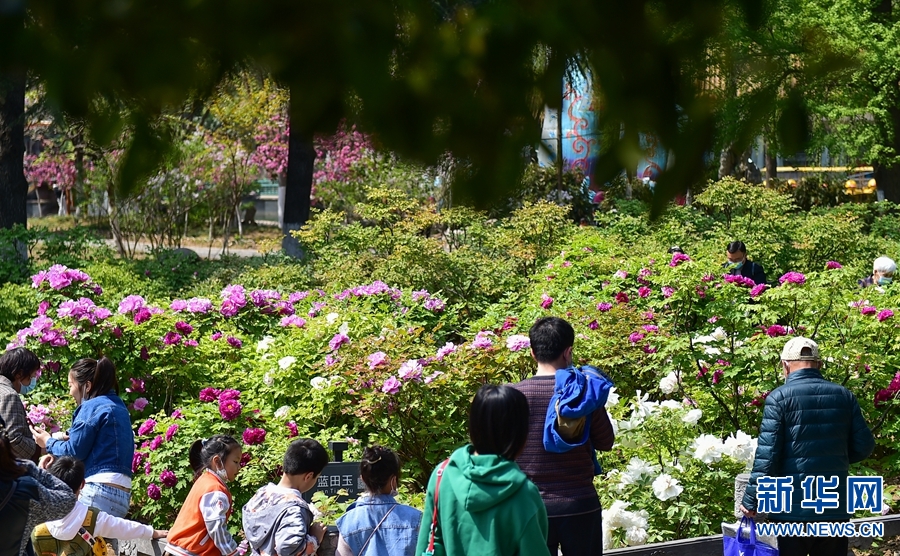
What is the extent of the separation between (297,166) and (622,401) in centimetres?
1063

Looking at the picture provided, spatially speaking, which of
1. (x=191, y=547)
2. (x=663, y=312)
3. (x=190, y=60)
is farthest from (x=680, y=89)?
(x=663, y=312)

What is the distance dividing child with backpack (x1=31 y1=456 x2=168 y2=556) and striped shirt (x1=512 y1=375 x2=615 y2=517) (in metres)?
1.97

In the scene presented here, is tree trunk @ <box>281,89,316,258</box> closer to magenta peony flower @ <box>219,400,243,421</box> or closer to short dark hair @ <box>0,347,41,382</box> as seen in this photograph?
magenta peony flower @ <box>219,400,243,421</box>

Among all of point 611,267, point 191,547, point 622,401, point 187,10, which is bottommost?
point 191,547

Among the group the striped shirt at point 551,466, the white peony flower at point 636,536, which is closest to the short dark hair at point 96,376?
the striped shirt at point 551,466

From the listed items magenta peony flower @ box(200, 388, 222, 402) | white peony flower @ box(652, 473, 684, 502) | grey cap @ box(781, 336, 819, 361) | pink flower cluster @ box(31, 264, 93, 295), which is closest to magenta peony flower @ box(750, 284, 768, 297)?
white peony flower @ box(652, 473, 684, 502)

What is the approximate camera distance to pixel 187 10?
70.2 inches

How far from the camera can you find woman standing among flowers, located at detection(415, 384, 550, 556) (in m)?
3.21

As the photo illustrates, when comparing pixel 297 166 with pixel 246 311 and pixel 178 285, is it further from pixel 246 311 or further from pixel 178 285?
A: pixel 246 311

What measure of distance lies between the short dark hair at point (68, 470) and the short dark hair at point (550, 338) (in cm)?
207

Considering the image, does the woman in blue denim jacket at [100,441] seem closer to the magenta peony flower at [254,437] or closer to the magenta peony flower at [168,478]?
the magenta peony flower at [168,478]

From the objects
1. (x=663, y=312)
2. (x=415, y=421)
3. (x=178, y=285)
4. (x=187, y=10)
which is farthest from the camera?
(x=178, y=285)

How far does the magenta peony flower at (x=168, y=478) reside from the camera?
5.82 metres

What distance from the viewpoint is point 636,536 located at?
5.43m
